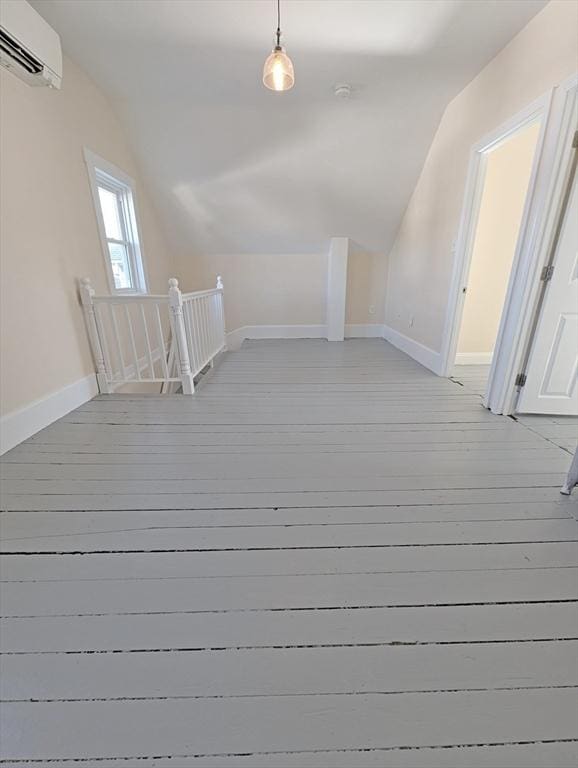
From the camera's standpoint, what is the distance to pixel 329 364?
12.3 feet

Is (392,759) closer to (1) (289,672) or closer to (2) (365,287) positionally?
(1) (289,672)

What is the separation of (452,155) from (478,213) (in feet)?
2.34

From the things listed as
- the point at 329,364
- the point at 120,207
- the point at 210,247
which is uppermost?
the point at 120,207

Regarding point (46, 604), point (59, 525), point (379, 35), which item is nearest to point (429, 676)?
point (46, 604)

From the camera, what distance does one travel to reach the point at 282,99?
2.91m

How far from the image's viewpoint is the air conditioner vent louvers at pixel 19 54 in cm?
165

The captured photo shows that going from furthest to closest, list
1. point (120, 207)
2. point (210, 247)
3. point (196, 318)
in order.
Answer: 1. point (210, 247)
2. point (120, 207)
3. point (196, 318)

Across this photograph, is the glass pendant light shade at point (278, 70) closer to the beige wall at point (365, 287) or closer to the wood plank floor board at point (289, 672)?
the wood plank floor board at point (289, 672)

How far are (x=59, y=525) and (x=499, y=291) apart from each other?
420 centimetres

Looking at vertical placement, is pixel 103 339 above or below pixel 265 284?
below

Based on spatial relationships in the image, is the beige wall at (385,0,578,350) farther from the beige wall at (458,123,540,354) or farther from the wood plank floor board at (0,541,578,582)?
the wood plank floor board at (0,541,578,582)

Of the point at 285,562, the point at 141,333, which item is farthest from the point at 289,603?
the point at 141,333

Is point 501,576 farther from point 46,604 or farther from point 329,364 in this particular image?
point 329,364


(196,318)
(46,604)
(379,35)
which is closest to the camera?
(46,604)
